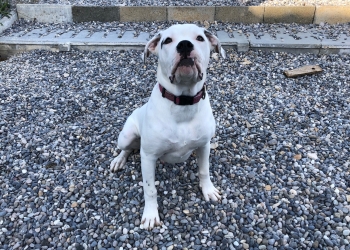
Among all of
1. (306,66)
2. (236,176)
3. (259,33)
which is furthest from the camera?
(259,33)

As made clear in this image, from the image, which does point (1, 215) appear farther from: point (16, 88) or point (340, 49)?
point (340, 49)

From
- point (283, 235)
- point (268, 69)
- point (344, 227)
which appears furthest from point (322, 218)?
point (268, 69)

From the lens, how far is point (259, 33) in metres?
5.68

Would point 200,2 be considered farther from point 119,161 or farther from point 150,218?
point 150,218

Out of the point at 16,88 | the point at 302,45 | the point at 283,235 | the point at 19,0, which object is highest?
the point at 19,0

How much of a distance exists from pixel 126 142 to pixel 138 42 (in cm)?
312

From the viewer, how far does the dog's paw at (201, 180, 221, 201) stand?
97.9 inches

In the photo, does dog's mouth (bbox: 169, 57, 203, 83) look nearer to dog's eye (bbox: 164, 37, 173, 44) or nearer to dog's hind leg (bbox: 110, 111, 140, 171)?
dog's eye (bbox: 164, 37, 173, 44)

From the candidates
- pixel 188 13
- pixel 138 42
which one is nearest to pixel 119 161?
pixel 138 42

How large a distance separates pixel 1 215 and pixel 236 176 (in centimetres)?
195

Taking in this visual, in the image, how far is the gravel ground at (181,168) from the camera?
7.29ft

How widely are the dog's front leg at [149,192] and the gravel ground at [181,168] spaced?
0.28ft

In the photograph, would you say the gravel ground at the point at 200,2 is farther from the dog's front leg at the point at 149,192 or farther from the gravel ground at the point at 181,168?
the dog's front leg at the point at 149,192

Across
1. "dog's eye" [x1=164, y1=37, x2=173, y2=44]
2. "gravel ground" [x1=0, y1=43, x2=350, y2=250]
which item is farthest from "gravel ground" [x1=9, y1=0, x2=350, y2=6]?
"dog's eye" [x1=164, y1=37, x2=173, y2=44]
